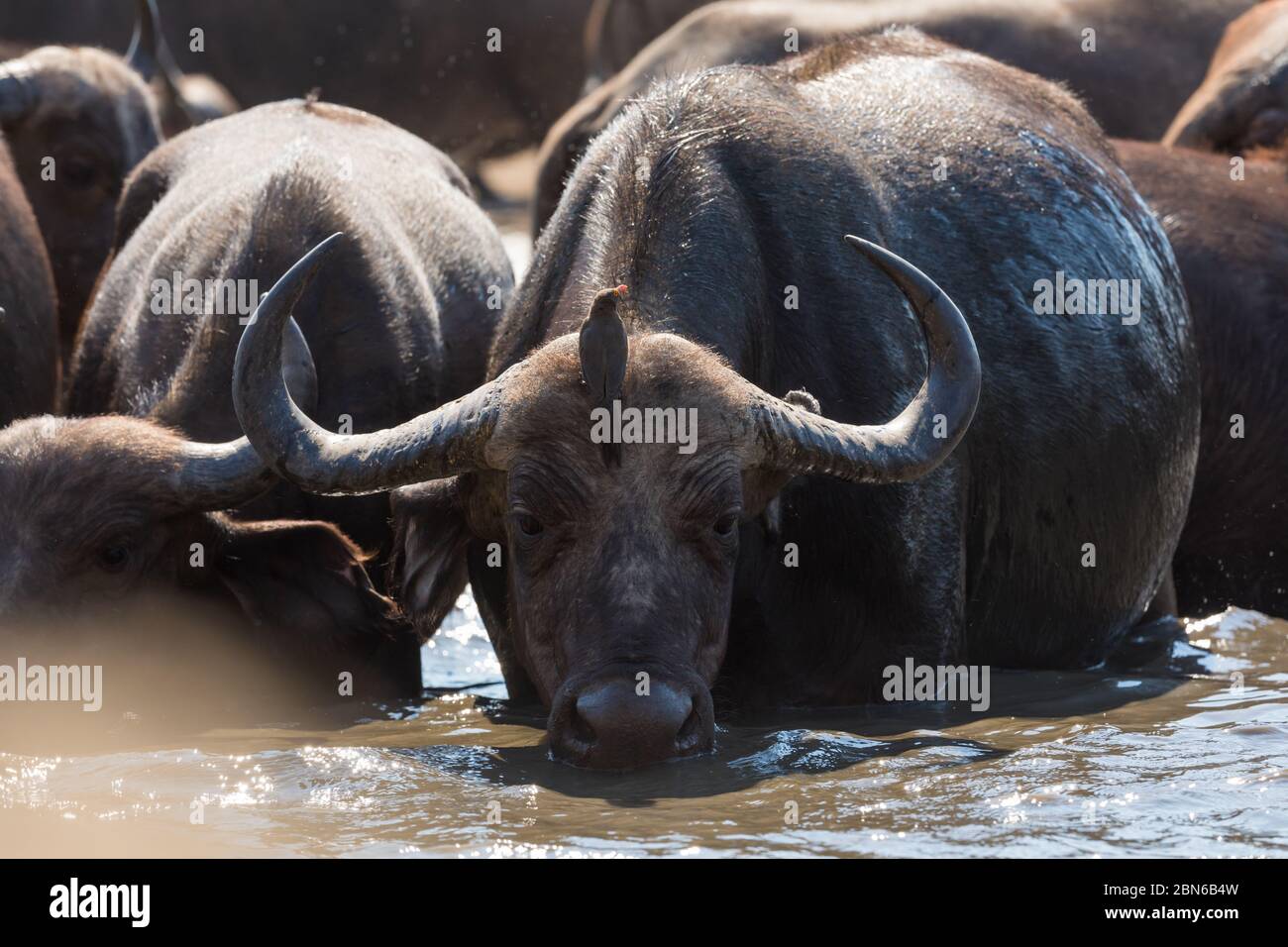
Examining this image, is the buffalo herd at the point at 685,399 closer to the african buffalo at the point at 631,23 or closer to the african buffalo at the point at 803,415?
the african buffalo at the point at 803,415

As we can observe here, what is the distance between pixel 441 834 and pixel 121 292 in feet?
16.2

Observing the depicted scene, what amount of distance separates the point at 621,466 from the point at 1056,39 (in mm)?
10956

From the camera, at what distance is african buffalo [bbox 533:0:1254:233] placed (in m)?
16.6

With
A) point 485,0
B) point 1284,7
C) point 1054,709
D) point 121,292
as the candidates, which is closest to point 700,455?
point 1054,709

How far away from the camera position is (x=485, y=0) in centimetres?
2592

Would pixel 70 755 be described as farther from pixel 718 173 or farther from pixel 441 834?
pixel 718 173

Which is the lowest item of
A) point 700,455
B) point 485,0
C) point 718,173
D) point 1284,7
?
point 700,455

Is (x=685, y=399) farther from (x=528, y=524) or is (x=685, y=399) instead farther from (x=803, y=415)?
(x=528, y=524)

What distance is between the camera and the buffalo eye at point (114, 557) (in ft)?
26.1

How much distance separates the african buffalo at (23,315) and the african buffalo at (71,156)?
1.37 metres

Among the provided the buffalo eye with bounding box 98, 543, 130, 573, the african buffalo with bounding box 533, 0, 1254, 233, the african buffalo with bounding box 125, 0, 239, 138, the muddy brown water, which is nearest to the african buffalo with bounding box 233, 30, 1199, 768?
the muddy brown water

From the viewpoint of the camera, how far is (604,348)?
6.83 meters

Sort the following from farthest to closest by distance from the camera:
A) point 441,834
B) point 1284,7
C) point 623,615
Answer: point 1284,7, point 623,615, point 441,834

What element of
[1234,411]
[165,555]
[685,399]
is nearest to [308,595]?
[165,555]
